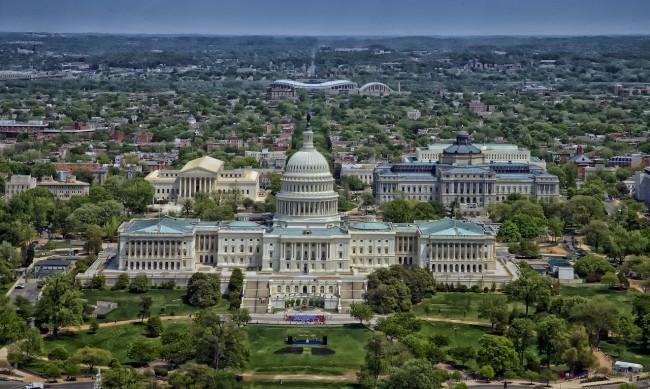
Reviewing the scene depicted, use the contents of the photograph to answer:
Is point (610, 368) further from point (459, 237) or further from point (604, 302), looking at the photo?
point (459, 237)

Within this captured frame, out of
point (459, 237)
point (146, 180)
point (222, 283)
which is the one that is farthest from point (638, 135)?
point (222, 283)

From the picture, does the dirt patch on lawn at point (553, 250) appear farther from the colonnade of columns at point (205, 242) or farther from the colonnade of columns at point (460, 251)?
the colonnade of columns at point (205, 242)

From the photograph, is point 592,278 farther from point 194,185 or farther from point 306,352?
point 194,185

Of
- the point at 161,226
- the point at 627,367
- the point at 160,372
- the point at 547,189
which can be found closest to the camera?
the point at 160,372

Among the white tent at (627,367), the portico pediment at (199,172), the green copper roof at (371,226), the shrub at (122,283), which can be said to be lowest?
the white tent at (627,367)

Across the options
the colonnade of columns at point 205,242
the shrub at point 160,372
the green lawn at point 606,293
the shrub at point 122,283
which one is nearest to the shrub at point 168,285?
the shrub at point 122,283

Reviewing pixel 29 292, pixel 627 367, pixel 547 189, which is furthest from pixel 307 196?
pixel 627 367
